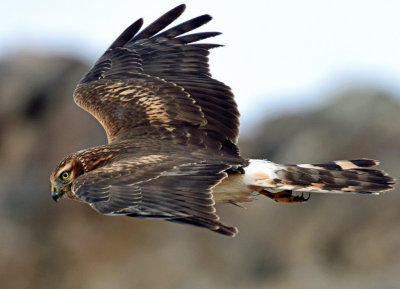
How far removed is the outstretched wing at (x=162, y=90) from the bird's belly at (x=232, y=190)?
0.45m

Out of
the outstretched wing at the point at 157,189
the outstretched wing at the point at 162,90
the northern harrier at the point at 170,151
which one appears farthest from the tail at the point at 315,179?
the outstretched wing at the point at 157,189

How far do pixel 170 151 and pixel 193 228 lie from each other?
11.5 meters

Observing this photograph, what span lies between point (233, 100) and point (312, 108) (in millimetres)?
13543

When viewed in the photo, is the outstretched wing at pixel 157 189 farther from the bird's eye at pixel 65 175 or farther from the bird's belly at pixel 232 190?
the bird's eye at pixel 65 175

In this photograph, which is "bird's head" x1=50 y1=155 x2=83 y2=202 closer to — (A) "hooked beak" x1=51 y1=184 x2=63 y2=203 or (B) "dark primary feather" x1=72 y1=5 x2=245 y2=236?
(A) "hooked beak" x1=51 y1=184 x2=63 y2=203

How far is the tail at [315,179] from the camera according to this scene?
8.95 meters

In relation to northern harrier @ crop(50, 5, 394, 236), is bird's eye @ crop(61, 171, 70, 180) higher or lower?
lower

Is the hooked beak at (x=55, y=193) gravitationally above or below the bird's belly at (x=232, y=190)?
below

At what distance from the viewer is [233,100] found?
970 cm

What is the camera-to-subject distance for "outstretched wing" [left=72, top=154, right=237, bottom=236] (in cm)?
730

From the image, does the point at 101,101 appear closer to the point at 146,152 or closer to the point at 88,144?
the point at 146,152

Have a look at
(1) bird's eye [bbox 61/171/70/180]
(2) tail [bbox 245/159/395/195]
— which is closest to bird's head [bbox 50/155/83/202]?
(1) bird's eye [bbox 61/171/70/180]

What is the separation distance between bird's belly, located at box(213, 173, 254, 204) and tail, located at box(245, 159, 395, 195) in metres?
0.07

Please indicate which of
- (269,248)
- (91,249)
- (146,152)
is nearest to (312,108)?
(269,248)
